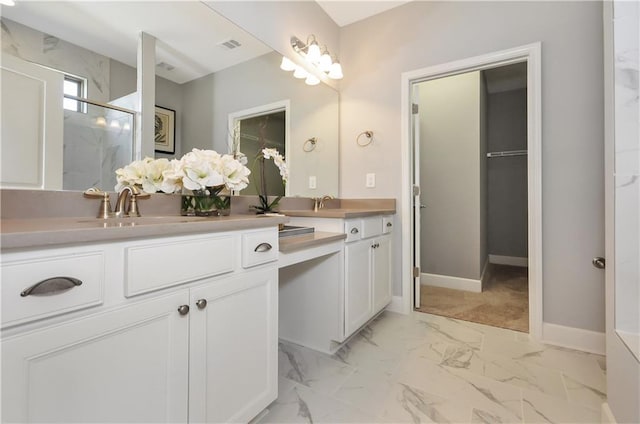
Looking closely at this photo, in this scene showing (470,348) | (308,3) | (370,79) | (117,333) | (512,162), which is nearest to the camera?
(117,333)

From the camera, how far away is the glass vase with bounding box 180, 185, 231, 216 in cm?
131

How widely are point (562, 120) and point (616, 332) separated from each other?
1320 millimetres

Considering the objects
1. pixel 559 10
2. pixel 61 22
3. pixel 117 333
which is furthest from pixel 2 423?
pixel 559 10

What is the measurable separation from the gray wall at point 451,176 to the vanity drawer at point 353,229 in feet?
5.50

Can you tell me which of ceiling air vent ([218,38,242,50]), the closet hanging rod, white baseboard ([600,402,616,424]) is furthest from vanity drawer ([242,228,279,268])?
the closet hanging rod

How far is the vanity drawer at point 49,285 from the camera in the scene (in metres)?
0.55

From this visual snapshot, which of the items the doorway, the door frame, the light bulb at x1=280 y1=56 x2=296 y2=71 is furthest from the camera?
the doorway

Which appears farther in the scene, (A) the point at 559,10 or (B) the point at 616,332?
(A) the point at 559,10

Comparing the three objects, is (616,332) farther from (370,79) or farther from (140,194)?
(370,79)

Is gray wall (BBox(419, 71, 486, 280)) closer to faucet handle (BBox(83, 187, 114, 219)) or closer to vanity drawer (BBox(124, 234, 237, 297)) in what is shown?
vanity drawer (BBox(124, 234, 237, 297))

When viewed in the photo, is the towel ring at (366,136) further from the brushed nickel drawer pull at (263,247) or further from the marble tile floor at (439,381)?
the brushed nickel drawer pull at (263,247)

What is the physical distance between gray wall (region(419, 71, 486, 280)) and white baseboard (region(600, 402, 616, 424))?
1809mm

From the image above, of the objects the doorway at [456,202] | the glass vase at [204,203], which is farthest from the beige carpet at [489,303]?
the glass vase at [204,203]

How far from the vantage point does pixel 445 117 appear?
3162 mm
